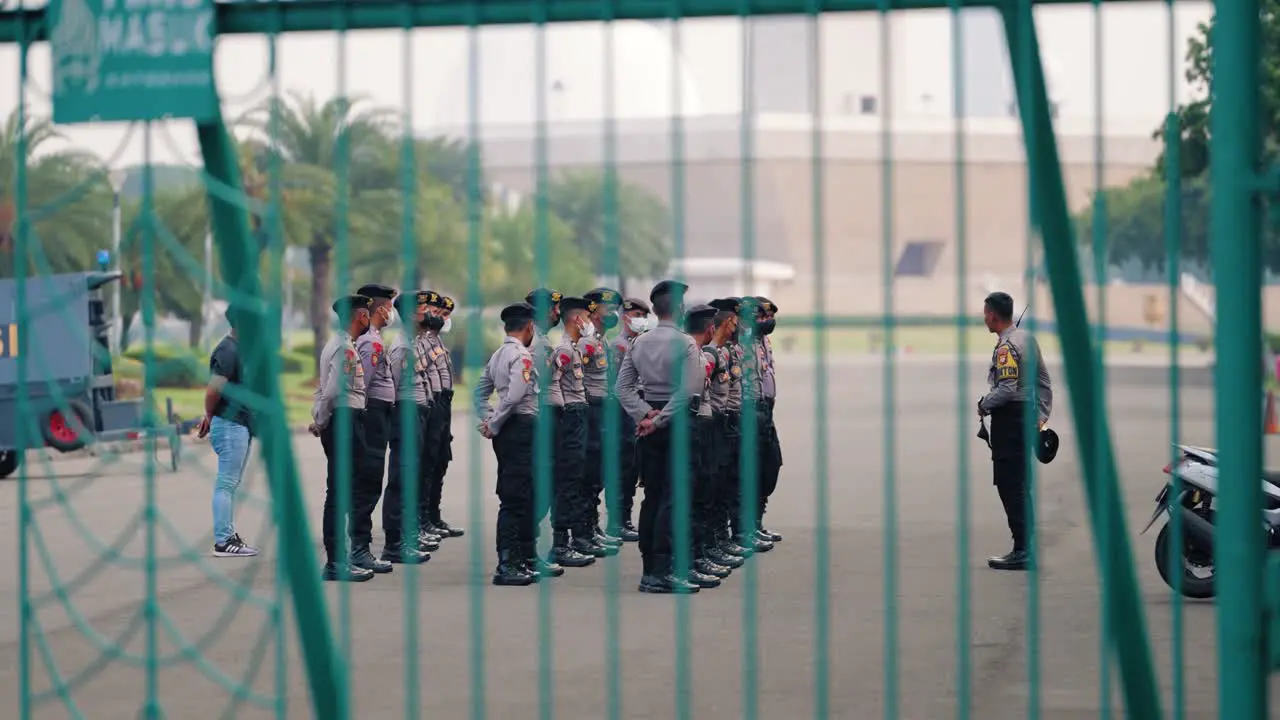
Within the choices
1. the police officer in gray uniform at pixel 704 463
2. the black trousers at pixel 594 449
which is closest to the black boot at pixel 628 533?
the black trousers at pixel 594 449

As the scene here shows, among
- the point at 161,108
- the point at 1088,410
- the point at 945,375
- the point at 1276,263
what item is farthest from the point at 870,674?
the point at 945,375

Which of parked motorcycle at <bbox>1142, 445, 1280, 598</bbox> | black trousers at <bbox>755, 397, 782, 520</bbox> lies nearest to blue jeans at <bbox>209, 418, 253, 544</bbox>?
black trousers at <bbox>755, 397, 782, 520</bbox>

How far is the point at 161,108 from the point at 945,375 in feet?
133

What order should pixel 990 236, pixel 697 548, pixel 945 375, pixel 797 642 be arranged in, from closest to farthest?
pixel 797 642 → pixel 697 548 → pixel 945 375 → pixel 990 236

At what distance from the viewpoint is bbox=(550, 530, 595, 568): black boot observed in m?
10.4

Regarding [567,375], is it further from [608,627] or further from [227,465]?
[608,627]

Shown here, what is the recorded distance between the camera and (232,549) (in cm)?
1020

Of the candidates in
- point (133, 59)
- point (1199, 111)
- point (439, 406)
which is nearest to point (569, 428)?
point (439, 406)

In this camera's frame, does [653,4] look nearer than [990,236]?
Yes

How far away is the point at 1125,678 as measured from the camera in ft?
→ 12.2

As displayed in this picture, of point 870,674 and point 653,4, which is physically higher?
point 653,4

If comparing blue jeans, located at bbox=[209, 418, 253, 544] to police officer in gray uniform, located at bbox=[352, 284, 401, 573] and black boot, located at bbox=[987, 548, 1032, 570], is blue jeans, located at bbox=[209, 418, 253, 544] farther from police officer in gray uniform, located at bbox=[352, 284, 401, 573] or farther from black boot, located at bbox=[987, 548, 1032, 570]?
black boot, located at bbox=[987, 548, 1032, 570]

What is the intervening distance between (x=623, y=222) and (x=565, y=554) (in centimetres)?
3151

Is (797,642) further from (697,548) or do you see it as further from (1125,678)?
(1125,678)
